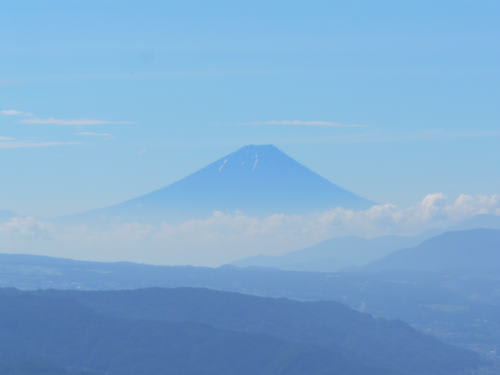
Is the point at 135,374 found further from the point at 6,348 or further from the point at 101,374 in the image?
the point at 6,348

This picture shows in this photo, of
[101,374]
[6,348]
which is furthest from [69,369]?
[6,348]

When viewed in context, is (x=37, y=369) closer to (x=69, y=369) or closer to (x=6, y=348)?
(x=69, y=369)

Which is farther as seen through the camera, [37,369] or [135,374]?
[135,374]

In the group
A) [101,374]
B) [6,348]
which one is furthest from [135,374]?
[6,348]

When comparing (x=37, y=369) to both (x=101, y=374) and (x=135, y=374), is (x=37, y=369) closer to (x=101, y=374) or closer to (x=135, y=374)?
(x=101, y=374)

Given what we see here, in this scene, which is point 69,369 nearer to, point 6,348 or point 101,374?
point 101,374

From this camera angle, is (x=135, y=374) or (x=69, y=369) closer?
(x=69, y=369)

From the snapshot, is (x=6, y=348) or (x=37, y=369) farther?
(x=6, y=348)
